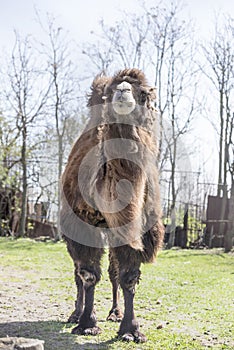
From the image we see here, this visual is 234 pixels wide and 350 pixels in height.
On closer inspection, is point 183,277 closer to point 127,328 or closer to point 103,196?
point 127,328

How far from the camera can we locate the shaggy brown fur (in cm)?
417

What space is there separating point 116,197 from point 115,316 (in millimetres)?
1798

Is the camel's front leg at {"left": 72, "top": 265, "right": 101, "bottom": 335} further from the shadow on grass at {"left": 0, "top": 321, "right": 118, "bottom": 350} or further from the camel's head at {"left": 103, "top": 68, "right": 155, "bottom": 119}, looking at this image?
the camel's head at {"left": 103, "top": 68, "right": 155, "bottom": 119}

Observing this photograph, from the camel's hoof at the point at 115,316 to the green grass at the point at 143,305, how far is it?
0.34 feet

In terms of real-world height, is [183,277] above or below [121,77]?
below

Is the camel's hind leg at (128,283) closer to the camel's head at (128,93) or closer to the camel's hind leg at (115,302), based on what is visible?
the camel's hind leg at (115,302)

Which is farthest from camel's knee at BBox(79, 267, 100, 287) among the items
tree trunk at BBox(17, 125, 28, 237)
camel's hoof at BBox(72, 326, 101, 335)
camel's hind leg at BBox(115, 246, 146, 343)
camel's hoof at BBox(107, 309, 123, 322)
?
tree trunk at BBox(17, 125, 28, 237)

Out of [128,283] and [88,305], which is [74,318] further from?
[128,283]

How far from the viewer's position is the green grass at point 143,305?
4.66 metres

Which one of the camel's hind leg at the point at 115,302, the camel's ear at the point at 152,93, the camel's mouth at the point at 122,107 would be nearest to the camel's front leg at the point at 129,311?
the camel's hind leg at the point at 115,302

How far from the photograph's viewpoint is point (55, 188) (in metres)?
20.0

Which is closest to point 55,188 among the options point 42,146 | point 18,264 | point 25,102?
point 42,146

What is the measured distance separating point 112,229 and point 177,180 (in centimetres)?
1633

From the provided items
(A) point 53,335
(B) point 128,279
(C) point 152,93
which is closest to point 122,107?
(C) point 152,93
